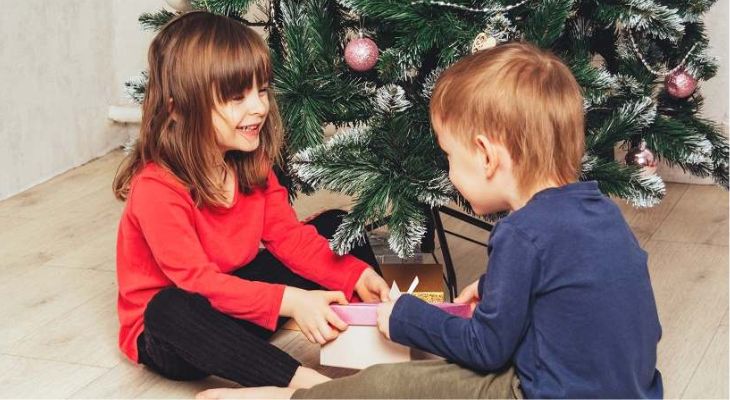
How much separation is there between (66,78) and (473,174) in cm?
160

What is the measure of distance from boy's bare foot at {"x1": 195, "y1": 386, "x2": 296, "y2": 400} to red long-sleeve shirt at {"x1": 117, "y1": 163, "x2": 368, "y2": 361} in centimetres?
12

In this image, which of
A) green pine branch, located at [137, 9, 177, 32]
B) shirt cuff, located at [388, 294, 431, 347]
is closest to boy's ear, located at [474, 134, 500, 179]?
shirt cuff, located at [388, 294, 431, 347]

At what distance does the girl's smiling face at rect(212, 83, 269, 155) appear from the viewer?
4.60 ft

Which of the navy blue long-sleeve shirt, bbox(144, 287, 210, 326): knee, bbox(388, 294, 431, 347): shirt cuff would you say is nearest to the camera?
the navy blue long-sleeve shirt

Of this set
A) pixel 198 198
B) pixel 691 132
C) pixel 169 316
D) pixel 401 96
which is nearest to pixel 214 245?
pixel 198 198

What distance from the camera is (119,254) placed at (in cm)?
145

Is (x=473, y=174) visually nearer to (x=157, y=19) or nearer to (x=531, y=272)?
(x=531, y=272)

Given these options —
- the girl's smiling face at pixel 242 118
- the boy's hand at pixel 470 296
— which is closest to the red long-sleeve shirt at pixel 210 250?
the girl's smiling face at pixel 242 118

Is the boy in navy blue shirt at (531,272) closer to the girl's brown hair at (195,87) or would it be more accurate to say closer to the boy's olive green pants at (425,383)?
the boy's olive green pants at (425,383)

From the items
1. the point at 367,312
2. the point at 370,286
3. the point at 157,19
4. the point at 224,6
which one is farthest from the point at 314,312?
the point at 157,19

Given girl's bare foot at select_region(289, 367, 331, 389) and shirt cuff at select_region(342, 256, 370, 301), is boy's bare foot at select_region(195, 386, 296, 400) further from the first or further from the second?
shirt cuff at select_region(342, 256, 370, 301)

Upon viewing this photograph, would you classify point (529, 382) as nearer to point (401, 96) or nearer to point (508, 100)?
point (508, 100)

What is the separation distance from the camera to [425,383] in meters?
1.15

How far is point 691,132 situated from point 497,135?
1.93 feet
